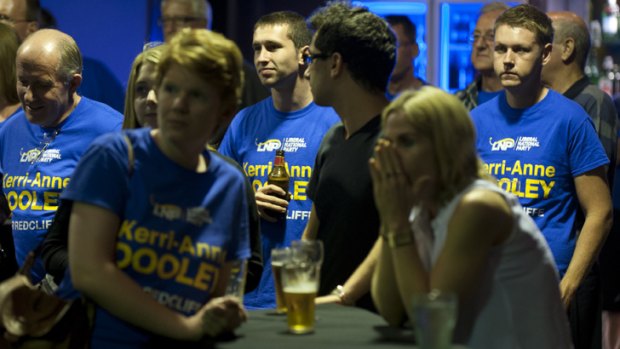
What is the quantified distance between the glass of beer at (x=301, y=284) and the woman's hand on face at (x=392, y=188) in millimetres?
221

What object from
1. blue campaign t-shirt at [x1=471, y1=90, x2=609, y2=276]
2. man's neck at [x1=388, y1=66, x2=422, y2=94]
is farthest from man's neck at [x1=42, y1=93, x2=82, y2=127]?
man's neck at [x1=388, y1=66, x2=422, y2=94]

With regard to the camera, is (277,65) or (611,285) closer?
(277,65)

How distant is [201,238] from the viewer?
8.46 feet

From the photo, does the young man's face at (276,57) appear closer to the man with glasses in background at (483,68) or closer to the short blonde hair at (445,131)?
the man with glasses in background at (483,68)

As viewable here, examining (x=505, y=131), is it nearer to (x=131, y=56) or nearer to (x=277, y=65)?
(x=277, y=65)

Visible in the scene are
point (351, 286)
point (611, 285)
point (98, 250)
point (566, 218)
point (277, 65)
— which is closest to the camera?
point (98, 250)

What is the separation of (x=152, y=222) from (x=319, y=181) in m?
1.04

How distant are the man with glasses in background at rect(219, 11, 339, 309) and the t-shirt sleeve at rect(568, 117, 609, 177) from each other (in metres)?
0.90

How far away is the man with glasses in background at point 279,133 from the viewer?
167 inches

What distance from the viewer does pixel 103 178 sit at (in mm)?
2486

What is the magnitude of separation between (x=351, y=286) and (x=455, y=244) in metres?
0.69

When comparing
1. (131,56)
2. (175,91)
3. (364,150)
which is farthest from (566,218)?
(131,56)

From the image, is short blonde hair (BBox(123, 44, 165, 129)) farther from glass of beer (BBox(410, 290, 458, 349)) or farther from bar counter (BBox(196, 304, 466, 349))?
glass of beer (BBox(410, 290, 458, 349))

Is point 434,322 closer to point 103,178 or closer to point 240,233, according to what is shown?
point 240,233
